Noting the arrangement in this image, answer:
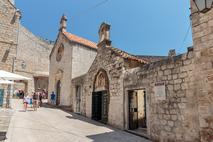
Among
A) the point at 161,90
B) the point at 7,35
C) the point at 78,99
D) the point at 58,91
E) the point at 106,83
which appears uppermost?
the point at 7,35

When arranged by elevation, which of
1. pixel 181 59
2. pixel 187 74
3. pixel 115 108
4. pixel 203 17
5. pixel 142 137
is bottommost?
pixel 142 137

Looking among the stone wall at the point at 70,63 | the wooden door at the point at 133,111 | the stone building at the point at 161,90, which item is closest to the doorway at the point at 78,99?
the stone wall at the point at 70,63

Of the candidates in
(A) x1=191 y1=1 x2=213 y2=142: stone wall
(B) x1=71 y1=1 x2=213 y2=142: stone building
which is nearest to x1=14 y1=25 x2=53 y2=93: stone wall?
(B) x1=71 y1=1 x2=213 y2=142: stone building

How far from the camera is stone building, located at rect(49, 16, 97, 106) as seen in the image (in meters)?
17.8

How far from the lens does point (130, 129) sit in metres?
9.59

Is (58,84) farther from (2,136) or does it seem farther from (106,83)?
(2,136)

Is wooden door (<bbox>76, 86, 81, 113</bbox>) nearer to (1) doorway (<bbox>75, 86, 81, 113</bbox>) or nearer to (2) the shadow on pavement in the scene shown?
(1) doorway (<bbox>75, 86, 81, 113</bbox>)

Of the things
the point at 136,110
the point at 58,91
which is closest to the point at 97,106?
the point at 136,110

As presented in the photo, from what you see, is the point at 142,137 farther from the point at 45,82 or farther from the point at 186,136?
the point at 45,82

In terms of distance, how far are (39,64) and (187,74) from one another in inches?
1162

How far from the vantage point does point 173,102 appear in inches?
277

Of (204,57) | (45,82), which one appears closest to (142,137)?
(204,57)

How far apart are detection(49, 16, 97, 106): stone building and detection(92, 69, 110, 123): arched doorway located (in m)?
4.55

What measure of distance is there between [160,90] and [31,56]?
2850cm
